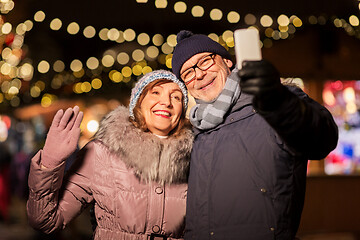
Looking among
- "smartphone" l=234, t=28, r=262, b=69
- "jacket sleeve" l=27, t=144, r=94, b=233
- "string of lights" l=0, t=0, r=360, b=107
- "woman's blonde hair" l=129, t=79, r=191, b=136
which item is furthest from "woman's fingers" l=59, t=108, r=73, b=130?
"string of lights" l=0, t=0, r=360, b=107

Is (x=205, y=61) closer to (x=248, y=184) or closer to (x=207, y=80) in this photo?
(x=207, y=80)

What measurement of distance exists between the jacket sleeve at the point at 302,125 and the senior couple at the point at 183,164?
1cm

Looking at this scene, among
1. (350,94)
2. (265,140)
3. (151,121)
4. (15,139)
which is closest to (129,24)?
(350,94)

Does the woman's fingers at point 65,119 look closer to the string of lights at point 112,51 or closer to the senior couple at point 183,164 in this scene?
the senior couple at point 183,164

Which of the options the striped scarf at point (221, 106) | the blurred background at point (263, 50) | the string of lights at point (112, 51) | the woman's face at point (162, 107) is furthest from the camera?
the string of lights at point (112, 51)

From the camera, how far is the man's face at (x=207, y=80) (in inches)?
105

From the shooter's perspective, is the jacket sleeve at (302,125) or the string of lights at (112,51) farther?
the string of lights at (112,51)

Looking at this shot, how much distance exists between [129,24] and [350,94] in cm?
463

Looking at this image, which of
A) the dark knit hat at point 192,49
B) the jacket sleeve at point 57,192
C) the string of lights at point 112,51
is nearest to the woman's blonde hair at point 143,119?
the dark knit hat at point 192,49

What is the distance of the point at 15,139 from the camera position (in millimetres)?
Result: 16828

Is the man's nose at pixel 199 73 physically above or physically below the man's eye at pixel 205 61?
below

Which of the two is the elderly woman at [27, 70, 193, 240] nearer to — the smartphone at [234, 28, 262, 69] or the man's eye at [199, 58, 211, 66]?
the man's eye at [199, 58, 211, 66]

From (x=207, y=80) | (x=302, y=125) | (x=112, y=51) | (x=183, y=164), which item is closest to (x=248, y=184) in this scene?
(x=183, y=164)

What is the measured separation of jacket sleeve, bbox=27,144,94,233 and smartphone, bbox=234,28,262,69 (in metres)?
1.42
